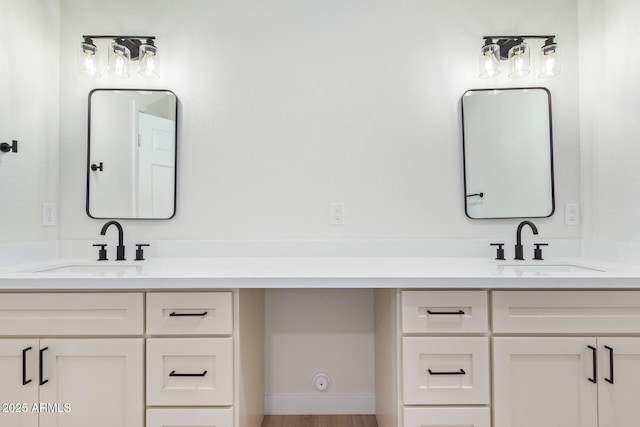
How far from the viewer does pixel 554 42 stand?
189cm

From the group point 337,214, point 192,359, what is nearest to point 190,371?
point 192,359

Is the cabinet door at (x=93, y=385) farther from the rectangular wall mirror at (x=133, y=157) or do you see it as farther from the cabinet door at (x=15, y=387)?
the rectangular wall mirror at (x=133, y=157)

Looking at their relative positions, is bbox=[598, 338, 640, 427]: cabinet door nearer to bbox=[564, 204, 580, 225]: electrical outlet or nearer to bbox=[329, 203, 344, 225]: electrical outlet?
bbox=[564, 204, 580, 225]: electrical outlet

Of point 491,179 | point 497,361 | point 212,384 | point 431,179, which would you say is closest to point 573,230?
point 491,179

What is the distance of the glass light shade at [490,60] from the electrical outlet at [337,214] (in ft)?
3.45

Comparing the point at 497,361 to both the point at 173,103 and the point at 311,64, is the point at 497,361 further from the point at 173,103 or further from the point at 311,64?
the point at 173,103

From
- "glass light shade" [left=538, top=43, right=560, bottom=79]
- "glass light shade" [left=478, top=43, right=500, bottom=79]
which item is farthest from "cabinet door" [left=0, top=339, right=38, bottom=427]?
"glass light shade" [left=538, top=43, right=560, bottom=79]

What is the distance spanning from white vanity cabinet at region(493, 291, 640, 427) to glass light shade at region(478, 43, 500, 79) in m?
1.21

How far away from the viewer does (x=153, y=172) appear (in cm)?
185

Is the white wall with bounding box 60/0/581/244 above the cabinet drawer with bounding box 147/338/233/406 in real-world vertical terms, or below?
above

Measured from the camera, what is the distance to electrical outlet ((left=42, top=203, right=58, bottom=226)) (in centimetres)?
178

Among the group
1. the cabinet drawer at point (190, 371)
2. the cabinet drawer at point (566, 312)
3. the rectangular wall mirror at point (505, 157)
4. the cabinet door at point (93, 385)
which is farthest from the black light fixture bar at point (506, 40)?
the cabinet door at point (93, 385)

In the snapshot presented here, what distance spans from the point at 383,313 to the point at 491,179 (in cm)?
95

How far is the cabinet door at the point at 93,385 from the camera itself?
3.91 ft
